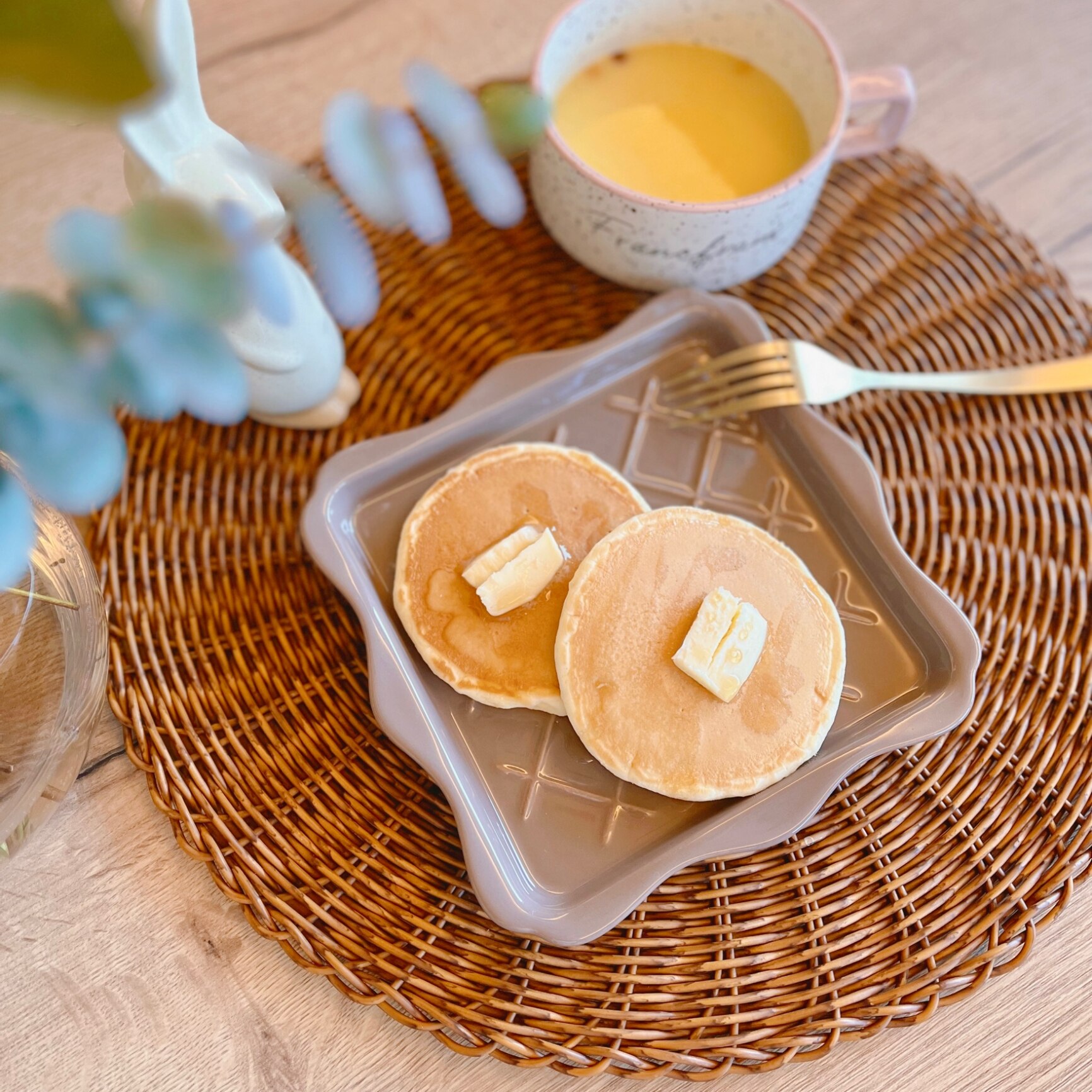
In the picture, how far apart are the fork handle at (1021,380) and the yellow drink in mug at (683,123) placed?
22 cm

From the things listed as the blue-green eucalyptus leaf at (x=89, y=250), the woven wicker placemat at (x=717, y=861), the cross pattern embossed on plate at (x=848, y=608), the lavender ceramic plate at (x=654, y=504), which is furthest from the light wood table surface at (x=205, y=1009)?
the blue-green eucalyptus leaf at (x=89, y=250)

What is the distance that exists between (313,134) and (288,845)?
2.33 ft

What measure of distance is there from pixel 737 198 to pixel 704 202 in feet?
0.19

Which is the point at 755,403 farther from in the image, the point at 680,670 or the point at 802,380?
A: the point at 680,670

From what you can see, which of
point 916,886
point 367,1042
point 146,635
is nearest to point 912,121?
point 916,886

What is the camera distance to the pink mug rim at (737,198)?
2.41ft

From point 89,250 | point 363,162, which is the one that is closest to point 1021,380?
point 363,162

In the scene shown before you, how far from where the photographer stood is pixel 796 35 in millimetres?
808

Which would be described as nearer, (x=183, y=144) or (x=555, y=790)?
(x=183, y=144)

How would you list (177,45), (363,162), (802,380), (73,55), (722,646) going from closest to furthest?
(73,55) < (363,162) < (177,45) < (722,646) < (802,380)

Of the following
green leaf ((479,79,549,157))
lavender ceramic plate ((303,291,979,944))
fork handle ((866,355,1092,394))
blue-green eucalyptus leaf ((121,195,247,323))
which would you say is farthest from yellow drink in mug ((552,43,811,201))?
blue-green eucalyptus leaf ((121,195,247,323))

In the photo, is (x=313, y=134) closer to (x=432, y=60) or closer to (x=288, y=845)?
(x=432, y=60)

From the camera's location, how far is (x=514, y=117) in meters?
0.38

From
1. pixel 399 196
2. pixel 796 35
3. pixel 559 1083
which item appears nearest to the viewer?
pixel 399 196
